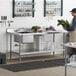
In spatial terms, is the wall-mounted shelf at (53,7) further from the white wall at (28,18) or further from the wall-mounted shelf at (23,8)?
the wall-mounted shelf at (23,8)

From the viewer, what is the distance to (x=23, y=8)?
8492 mm

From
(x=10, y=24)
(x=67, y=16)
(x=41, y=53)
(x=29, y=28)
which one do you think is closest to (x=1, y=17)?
(x=10, y=24)

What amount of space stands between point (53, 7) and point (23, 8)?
1.03 meters

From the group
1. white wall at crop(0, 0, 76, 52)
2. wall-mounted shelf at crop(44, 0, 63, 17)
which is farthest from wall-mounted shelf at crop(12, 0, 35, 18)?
wall-mounted shelf at crop(44, 0, 63, 17)

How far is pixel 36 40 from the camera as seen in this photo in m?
8.76

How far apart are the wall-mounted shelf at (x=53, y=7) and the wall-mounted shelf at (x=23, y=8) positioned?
0.47 metres

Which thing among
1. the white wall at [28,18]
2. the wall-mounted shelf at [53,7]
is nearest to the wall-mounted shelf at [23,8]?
the white wall at [28,18]

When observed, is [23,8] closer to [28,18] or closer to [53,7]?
[28,18]

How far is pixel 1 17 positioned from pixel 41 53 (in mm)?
1439

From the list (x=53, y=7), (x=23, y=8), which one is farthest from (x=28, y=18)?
(x=53, y=7)

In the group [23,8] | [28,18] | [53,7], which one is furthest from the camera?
[53,7]

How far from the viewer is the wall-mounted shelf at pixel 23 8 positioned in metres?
8.38

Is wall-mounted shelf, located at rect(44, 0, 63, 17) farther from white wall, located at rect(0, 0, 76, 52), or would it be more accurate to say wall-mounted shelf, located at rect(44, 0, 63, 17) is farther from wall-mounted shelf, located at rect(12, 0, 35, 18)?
wall-mounted shelf, located at rect(12, 0, 35, 18)

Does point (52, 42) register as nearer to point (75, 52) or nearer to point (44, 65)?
point (44, 65)
